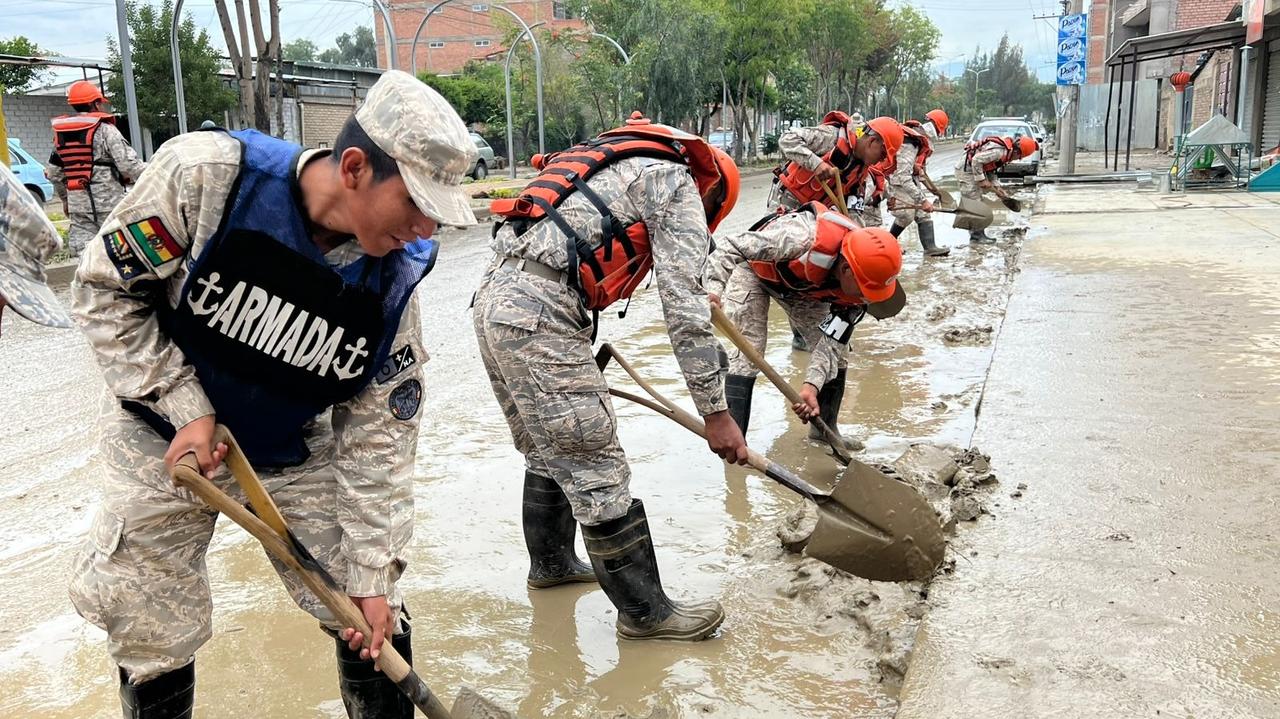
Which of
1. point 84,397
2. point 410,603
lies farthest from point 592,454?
point 84,397

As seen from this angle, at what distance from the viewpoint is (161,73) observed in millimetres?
24469

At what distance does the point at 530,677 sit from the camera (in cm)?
298

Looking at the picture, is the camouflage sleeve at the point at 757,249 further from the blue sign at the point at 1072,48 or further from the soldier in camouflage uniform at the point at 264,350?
the blue sign at the point at 1072,48

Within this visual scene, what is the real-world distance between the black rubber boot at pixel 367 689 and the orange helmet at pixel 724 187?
1598 mm

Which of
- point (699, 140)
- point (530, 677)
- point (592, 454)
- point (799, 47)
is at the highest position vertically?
point (799, 47)

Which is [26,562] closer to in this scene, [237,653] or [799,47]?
[237,653]

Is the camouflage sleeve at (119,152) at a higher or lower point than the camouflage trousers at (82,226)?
higher

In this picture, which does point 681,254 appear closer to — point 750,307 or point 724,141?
point 750,307

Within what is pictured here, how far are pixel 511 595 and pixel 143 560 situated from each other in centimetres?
160

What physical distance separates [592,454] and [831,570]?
3.71ft

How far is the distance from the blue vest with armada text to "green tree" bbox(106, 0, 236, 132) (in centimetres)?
2467

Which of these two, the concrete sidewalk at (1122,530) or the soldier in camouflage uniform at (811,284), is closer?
the concrete sidewalk at (1122,530)

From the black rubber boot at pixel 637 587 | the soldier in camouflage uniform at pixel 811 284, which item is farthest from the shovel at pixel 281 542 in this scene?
the soldier in camouflage uniform at pixel 811 284

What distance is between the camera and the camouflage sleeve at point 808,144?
730 cm
